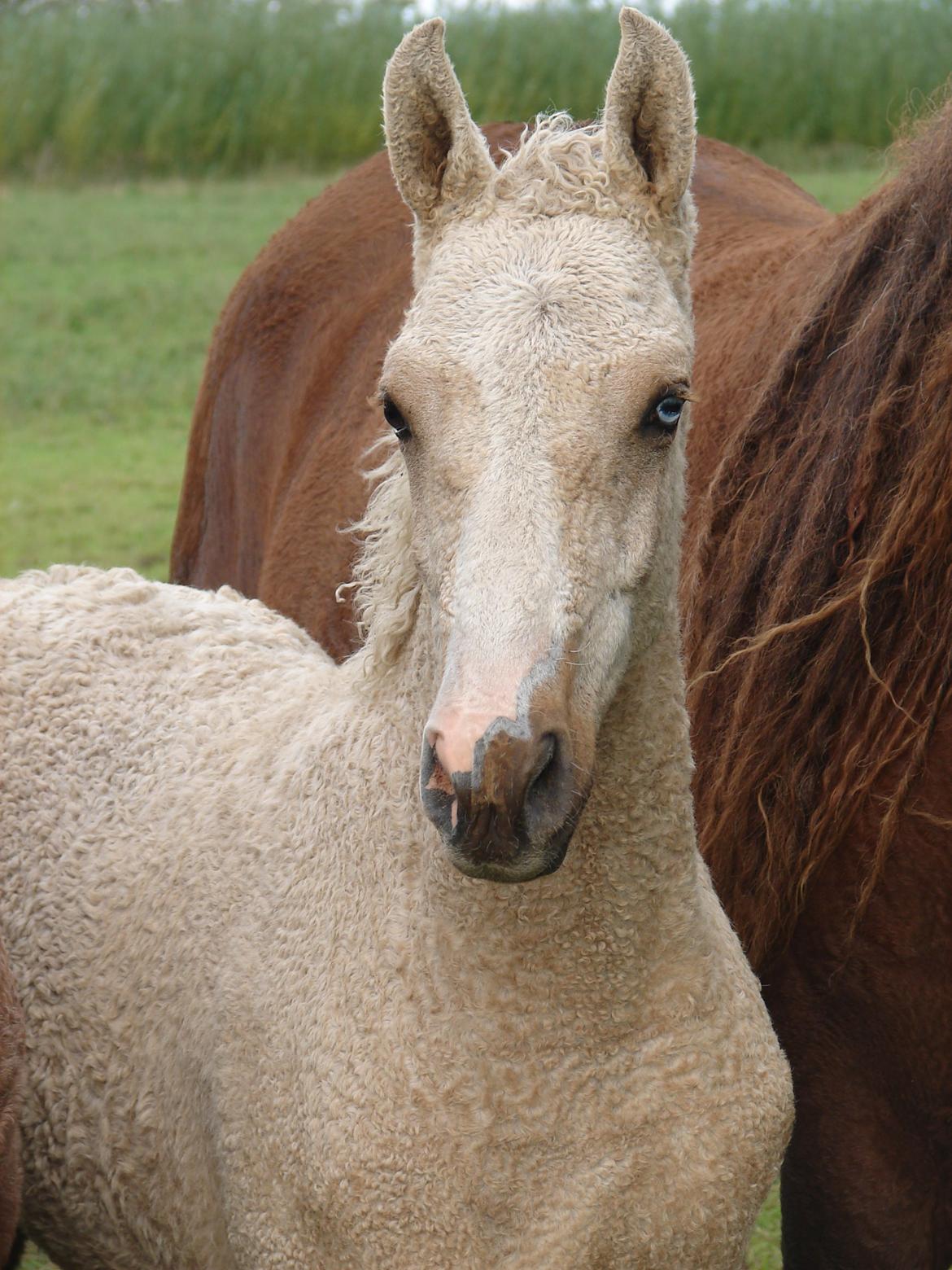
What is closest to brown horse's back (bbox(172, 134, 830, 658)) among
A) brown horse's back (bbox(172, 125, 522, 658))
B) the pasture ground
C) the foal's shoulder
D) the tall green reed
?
brown horse's back (bbox(172, 125, 522, 658))

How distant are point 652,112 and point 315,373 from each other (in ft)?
6.83

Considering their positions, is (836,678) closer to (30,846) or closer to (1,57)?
(30,846)

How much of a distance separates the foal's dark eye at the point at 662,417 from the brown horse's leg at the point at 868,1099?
848mm

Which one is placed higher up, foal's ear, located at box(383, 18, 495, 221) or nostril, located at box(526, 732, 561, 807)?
foal's ear, located at box(383, 18, 495, 221)

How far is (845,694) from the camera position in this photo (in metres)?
2.33

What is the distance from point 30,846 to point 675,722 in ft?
3.49

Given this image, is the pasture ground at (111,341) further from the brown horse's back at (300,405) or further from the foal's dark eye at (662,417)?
the foal's dark eye at (662,417)

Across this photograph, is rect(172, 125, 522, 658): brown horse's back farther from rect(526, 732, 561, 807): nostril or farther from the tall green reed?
the tall green reed

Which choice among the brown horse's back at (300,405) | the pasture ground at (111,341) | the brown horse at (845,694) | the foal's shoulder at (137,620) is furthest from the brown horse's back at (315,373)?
the pasture ground at (111,341)

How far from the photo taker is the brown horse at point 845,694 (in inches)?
88.5

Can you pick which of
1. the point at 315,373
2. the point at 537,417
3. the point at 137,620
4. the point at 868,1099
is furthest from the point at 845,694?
the point at 315,373

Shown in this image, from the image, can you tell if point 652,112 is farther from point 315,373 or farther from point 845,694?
point 315,373

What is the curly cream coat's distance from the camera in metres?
1.78

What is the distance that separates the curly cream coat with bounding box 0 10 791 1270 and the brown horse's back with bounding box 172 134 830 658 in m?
1.13
